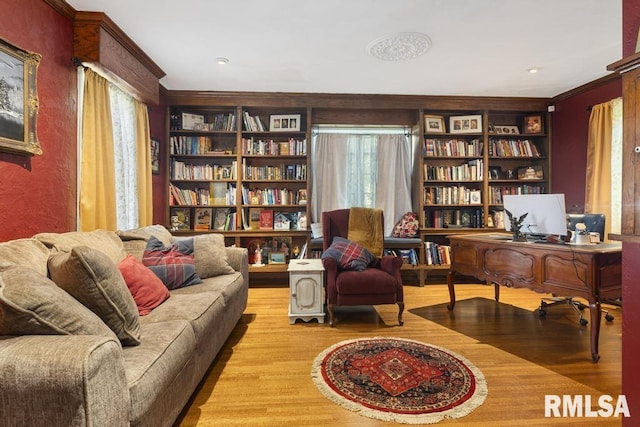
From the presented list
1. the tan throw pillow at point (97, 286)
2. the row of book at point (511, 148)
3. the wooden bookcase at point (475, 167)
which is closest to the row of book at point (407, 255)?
the wooden bookcase at point (475, 167)

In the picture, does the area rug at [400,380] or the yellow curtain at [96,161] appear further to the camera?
the yellow curtain at [96,161]

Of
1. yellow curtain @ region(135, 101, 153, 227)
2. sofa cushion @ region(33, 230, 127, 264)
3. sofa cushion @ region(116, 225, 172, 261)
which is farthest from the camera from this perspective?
yellow curtain @ region(135, 101, 153, 227)

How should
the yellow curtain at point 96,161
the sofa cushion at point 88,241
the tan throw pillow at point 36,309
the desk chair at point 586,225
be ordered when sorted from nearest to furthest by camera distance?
the tan throw pillow at point 36,309 < the sofa cushion at point 88,241 < the yellow curtain at point 96,161 < the desk chair at point 586,225

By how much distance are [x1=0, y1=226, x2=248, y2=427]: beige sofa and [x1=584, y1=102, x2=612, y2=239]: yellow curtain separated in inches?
169

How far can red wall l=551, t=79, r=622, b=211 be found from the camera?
3.78m

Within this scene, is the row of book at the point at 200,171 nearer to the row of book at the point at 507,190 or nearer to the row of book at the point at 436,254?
the row of book at the point at 436,254

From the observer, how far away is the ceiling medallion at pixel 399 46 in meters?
2.63

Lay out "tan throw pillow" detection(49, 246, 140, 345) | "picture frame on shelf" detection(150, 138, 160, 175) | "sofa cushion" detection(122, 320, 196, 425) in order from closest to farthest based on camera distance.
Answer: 1. "sofa cushion" detection(122, 320, 196, 425)
2. "tan throw pillow" detection(49, 246, 140, 345)
3. "picture frame on shelf" detection(150, 138, 160, 175)

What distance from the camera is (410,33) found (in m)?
2.58

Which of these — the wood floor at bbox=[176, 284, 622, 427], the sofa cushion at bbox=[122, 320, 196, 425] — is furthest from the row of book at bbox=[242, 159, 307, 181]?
the sofa cushion at bbox=[122, 320, 196, 425]

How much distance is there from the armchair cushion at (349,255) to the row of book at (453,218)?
1722 millimetres

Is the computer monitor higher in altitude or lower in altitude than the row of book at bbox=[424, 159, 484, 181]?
lower

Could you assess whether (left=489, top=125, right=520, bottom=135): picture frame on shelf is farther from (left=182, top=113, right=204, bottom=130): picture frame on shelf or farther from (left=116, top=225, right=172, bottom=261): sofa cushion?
(left=116, top=225, right=172, bottom=261): sofa cushion

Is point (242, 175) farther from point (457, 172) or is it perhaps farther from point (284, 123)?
point (457, 172)
